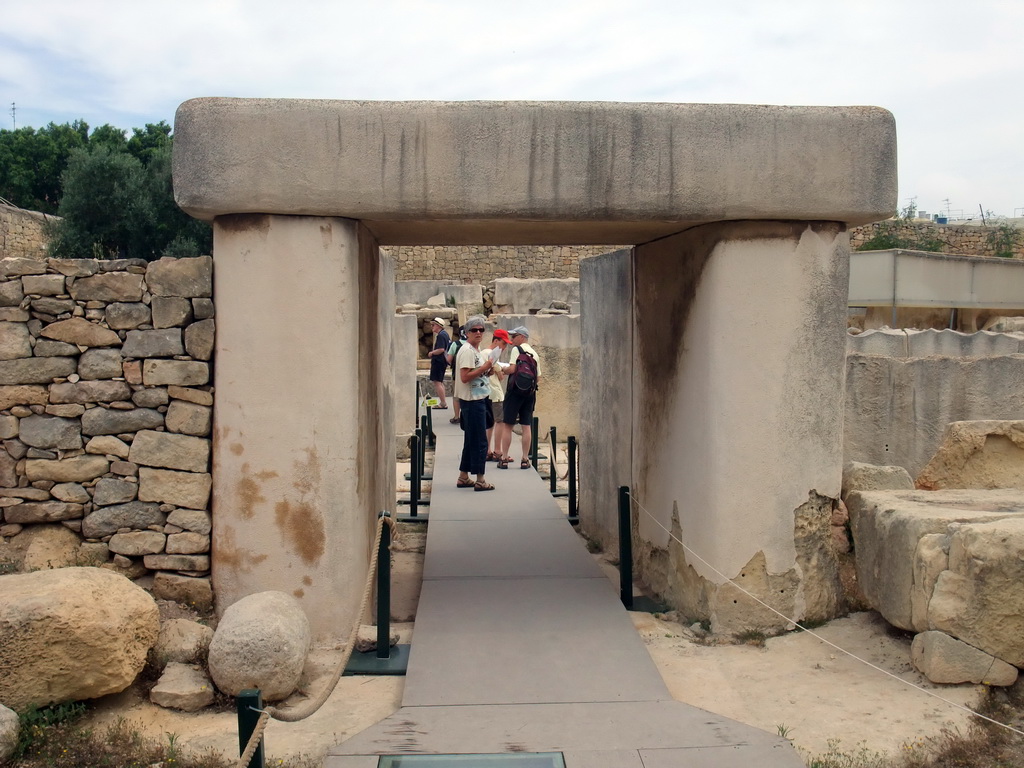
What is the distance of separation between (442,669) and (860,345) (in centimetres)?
700

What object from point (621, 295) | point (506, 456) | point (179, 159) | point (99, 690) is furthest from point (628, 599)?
point (506, 456)

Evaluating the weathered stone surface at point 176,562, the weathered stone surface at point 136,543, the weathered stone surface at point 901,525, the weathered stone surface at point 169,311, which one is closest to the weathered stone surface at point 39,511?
the weathered stone surface at point 136,543

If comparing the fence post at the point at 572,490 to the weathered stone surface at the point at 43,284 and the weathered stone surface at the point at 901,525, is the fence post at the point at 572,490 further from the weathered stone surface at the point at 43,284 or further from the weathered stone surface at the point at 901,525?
the weathered stone surface at the point at 43,284

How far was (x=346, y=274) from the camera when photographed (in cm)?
548

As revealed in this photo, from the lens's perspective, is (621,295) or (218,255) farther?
(621,295)

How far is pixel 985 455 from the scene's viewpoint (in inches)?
246

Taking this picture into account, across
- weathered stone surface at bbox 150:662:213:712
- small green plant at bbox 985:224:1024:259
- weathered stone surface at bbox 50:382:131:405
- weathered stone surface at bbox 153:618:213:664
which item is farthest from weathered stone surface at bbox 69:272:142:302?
small green plant at bbox 985:224:1024:259

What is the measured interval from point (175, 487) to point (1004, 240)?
3051cm

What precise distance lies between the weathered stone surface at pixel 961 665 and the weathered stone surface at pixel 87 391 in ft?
16.2

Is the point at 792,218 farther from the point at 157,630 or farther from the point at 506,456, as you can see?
the point at 506,456

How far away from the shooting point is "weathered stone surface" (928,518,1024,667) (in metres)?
4.70

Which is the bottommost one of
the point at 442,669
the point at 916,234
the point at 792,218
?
the point at 442,669

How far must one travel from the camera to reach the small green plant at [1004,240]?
2922 centimetres

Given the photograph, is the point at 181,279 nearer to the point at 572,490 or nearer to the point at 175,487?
the point at 175,487
